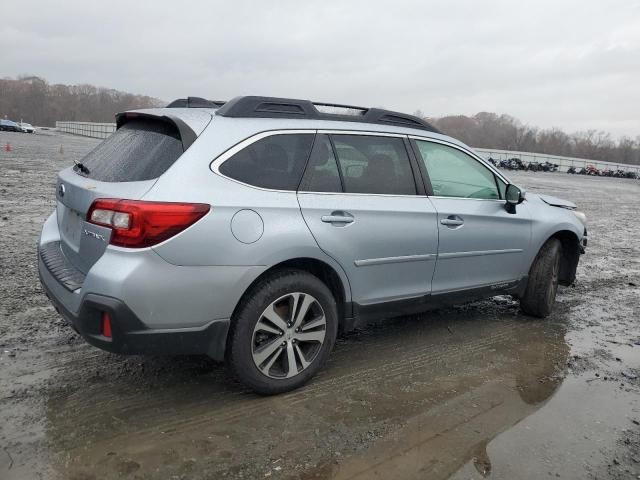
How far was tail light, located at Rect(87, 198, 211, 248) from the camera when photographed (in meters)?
2.84

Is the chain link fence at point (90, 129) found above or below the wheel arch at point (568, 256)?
below

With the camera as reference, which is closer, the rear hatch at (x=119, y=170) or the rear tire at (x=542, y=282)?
the rear hatch at (x=119, y=170)

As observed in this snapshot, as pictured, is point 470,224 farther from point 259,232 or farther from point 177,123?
point 177,123

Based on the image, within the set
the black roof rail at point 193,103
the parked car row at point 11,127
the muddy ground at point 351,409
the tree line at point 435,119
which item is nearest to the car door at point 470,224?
the muddy ground at point 351,409

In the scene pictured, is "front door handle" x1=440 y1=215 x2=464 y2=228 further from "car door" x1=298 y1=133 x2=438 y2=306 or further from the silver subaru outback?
"car door" x1=298 y1=133 x2=438 y2=306

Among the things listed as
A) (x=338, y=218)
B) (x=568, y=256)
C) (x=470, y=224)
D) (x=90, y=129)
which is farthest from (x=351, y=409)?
(x=90, y=129)

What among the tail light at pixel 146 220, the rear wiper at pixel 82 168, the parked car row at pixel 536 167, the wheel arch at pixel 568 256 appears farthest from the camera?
the parked car row at pixel 536 167

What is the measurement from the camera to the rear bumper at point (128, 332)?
9.29 ft

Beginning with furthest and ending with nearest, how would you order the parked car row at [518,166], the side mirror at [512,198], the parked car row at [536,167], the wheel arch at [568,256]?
the parked car row at [536,167] → the parked car row at [518,166] → the wheel arch at [568,256] → the side mirror at [512,198]

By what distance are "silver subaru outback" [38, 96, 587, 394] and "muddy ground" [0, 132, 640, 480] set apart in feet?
1.28

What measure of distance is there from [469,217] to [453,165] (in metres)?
0.47

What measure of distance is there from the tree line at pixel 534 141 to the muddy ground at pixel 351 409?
413 feet

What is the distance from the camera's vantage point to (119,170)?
327 cm

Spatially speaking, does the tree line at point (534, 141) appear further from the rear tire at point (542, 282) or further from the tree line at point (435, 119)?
the rear tire at point (542, 282)
